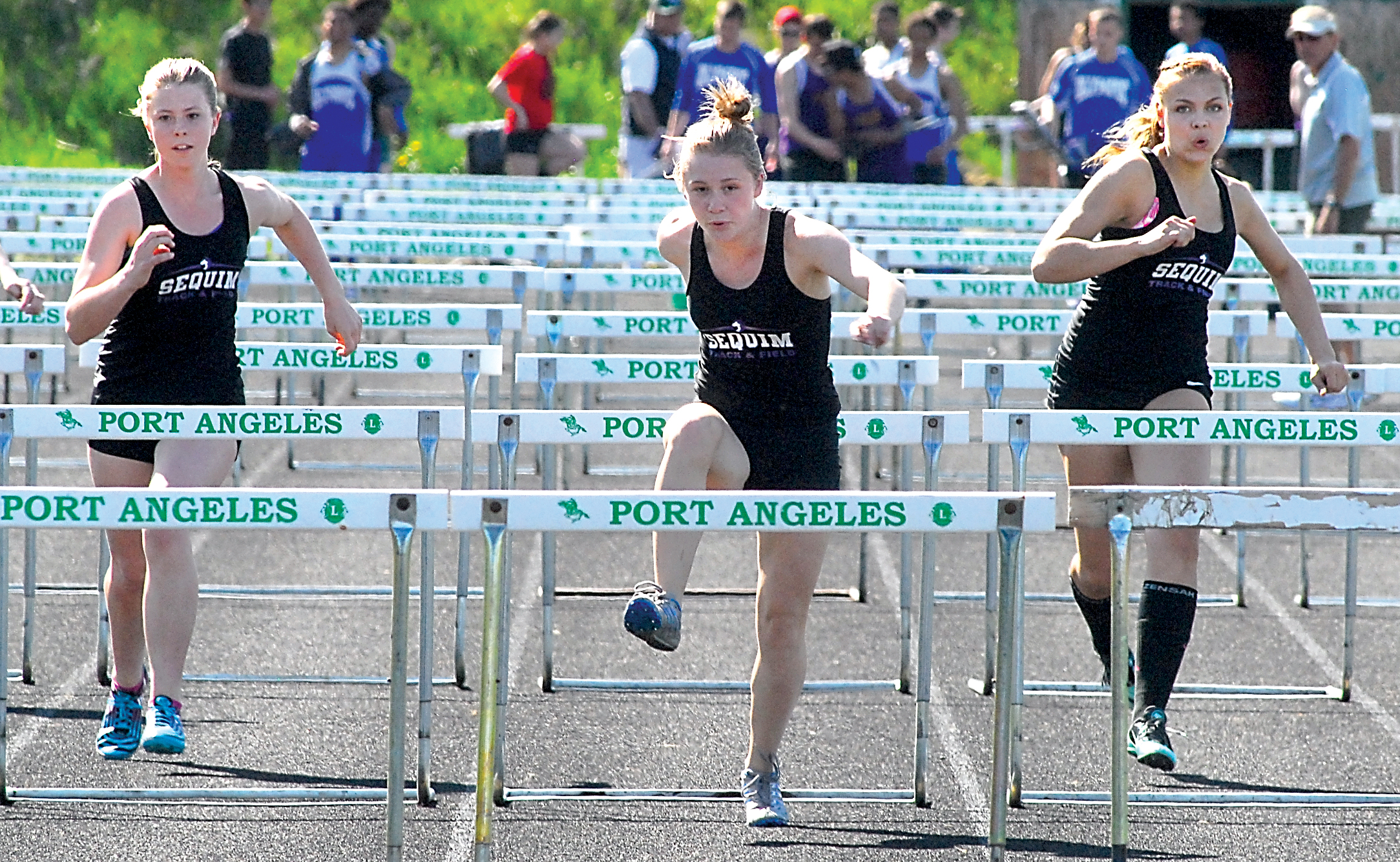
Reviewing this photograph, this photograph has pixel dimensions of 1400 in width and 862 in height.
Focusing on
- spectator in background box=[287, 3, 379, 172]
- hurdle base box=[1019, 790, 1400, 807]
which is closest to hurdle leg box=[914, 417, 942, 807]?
hurdle base box=[1019, 790, 1400, 807]

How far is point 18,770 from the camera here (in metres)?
5.48

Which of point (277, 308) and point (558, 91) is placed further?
point (558, 91)

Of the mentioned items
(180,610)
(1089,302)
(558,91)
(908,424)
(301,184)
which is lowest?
(180,610)

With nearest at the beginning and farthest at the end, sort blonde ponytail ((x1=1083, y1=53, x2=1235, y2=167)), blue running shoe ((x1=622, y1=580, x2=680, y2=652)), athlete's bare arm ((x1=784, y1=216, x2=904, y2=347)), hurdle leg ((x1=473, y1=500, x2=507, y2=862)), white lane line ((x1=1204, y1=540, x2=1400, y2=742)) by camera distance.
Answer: hurdle leg ((x1=473, y1=500, x2=507, y2=862)) → blue running shoe ((x1=622, y1=580, x2=680, y2=652)) → athlete's bare arm ((x1=784, y1=216, x2=904, y2=347)) → blonde ponytail ((x1=1083, y1=53, x2=1235, y2=167)) → white lane line ((x1=1204, y1=540, x2=1400, y2=742))

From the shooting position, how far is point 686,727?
6074mm

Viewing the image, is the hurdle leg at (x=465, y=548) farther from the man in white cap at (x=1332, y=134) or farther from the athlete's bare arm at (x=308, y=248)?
the man in white cap at (x=1332, y=134)

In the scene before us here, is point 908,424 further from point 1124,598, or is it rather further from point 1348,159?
point 1348,159

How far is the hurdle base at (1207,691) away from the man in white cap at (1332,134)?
506 cm

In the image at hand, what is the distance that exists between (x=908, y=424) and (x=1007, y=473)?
559cm

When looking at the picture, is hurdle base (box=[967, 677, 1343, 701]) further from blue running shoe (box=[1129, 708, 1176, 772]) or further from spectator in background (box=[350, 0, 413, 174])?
spectator in background (box=[350, 0, 413, 174])

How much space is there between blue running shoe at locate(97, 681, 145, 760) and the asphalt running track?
0.08 m

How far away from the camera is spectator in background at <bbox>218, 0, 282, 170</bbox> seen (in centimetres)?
1459

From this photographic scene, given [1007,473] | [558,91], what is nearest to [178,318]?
[1007,473]

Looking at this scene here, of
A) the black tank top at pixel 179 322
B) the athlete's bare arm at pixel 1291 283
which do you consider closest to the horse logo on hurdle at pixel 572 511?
the black tank top at pixel 179 322
